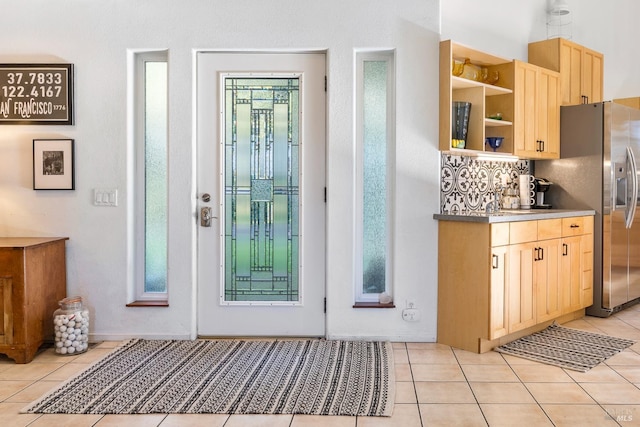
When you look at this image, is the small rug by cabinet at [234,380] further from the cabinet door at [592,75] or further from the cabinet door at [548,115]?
the cabinet door at [592,75]

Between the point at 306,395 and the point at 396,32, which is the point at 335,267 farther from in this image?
the point at 396,32

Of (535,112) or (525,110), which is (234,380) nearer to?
(525,110)

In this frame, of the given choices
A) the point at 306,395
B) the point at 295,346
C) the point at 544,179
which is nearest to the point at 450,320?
the point at 295,346

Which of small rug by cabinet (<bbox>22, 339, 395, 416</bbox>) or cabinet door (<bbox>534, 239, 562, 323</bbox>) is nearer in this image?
small rug by cabinet (<bbox>22, 339, 395, 416</bbox>)

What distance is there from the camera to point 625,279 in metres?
4.61

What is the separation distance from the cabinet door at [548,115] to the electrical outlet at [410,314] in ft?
5.87

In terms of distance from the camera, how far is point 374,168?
12.6 ft

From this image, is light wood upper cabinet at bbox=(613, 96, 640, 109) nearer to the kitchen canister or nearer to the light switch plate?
the kitchen canister

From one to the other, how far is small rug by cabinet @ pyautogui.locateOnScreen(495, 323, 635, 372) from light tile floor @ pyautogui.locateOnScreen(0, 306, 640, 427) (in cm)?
8

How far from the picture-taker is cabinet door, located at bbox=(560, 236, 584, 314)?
4117mm

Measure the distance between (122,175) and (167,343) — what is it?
1.18 metres

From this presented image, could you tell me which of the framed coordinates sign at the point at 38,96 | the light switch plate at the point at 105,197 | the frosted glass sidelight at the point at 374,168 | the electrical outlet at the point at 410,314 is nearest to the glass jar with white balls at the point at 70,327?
the light switch plate at the point at 105,197

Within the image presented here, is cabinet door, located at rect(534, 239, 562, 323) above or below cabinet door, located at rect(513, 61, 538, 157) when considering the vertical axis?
below

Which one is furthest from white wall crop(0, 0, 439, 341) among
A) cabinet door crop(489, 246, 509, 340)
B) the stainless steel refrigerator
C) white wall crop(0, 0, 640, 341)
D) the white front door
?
the stainless steel refrigerator
